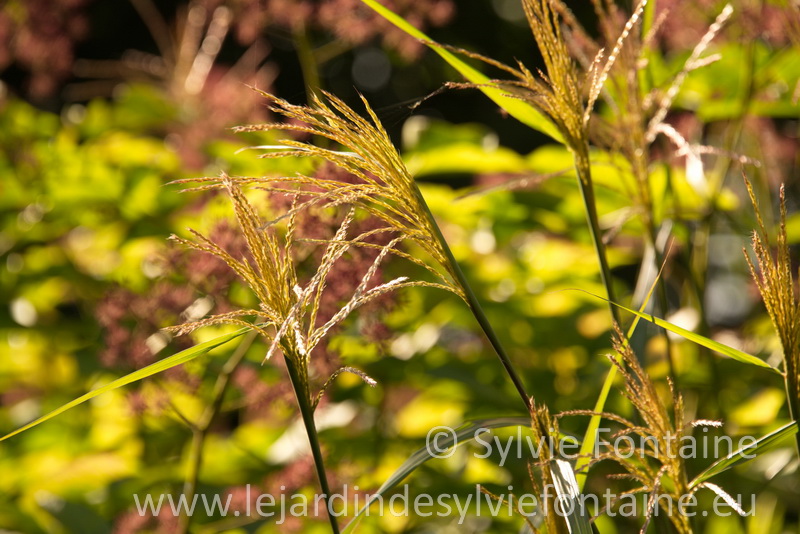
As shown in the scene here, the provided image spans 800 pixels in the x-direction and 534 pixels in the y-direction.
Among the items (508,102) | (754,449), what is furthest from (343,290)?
(754,449)

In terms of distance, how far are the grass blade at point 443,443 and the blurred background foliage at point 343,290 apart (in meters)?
0.15

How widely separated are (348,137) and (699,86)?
95cm

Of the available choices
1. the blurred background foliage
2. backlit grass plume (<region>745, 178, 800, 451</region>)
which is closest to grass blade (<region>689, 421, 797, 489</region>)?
backlit grass plume (<region>745, 178, 800, 451</region>)

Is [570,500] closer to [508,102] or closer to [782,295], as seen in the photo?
[782,295]

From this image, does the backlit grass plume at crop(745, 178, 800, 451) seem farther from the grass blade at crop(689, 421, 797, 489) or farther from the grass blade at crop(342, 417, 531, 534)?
the grass blade at crop(342, 417, 531, 534)

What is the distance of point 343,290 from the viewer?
0.64 metres

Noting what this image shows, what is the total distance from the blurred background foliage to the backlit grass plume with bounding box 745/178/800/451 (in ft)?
0.49

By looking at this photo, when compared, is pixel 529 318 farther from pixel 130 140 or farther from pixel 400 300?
pixel 130 140

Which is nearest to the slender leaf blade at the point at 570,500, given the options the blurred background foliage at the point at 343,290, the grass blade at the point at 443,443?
the grass blade at the point at 443,443

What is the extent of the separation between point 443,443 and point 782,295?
7.9 inches

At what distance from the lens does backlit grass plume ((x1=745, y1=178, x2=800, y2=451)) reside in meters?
0.40

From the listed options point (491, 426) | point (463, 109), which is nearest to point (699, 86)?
point (491, 426)

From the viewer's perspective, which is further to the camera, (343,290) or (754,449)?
(343,290)

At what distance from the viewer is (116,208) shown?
1324 mm
